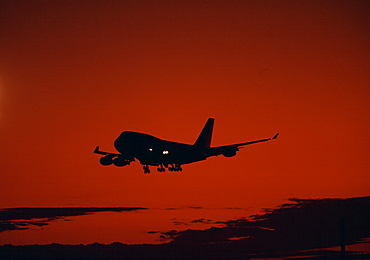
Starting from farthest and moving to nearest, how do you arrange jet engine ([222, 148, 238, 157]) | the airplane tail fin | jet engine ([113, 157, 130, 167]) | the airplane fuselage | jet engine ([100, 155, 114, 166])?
the airplane tail fin, jet engine ([100, 155, 114, 166]), jet engine ([113, 157, 130, 167]), jet engine ([222, 148, 238, 157]), the airplane fuselage

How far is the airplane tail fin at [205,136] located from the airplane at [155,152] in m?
28.7

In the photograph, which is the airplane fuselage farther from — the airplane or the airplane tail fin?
the airplane tail fin

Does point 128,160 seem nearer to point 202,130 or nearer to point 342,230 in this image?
point 202,130

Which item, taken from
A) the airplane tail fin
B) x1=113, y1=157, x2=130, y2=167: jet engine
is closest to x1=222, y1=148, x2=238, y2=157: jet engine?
x1=113, y1=157, x2=130, y2=167: jet engine

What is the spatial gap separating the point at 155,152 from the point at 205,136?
37532 mm

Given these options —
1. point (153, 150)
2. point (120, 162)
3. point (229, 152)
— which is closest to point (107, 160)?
point (120, 162)

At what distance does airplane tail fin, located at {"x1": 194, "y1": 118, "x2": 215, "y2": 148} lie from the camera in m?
139

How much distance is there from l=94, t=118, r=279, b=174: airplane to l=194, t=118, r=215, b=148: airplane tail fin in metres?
28.7

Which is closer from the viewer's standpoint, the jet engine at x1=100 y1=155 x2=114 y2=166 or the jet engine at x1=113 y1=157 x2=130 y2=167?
the jet engine at x1=113 y1=157 x2=130 y2=167

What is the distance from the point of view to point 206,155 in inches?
4210

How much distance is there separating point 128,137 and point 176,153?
956cm

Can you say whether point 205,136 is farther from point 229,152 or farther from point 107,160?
point 107,160

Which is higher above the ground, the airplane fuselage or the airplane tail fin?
the airplane tail fin

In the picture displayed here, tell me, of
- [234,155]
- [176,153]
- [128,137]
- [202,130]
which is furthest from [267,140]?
[202,130]
